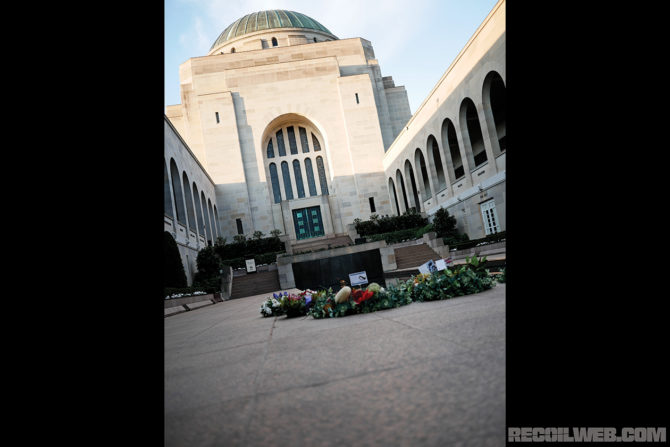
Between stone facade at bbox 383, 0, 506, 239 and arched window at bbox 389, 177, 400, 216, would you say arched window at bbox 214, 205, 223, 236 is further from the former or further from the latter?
stone facade at bbox 383, 0, 506, 239

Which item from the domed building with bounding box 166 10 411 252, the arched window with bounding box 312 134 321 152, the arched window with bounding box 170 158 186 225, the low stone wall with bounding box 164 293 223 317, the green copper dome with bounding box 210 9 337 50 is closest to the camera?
the low stone wall with bounding box 164 293 223 317

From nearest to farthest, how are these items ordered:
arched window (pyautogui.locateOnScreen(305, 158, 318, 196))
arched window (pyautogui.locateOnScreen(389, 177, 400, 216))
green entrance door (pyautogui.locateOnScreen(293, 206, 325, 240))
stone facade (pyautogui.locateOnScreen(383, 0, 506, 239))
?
stone facade (pyautogui.locateOnScreen(383, 0, 506, 239)), green entrance door (pyautogui.locateOnScreen(293, 206, 325, 240)), arched window (pyautogui.locateOnScreen(389, 177, 400, 216)), arched window (pyautogui.locateOnScreen(305, 158, 318, 196))

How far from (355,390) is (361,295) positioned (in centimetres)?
278

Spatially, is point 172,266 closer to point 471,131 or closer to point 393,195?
point 471,131

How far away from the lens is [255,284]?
20609 mm

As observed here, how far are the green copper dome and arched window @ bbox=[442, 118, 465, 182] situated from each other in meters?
31.1

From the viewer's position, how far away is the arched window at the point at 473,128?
75.7 ft

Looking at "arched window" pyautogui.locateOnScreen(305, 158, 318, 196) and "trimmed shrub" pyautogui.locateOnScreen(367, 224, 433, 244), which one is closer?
"trimmed shrub" pyautogui.locateOnScreen(367, 224, 433, 244)

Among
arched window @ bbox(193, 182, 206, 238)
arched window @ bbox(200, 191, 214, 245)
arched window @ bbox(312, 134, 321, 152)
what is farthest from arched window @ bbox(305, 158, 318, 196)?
arched window @ bbox(193, 182, 206, 238)

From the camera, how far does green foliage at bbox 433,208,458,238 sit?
24781mm

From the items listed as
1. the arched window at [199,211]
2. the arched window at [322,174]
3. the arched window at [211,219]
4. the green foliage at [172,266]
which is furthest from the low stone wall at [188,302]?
the arched window at [322,174]

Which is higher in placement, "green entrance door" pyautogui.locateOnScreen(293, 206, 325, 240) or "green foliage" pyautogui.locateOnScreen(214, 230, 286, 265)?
"green entrance door" pyautogui.locateOnScreen(293, 206, 325, 240)

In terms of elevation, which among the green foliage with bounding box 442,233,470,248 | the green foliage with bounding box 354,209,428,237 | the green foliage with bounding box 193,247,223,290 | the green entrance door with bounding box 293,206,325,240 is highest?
the green entrance door with bounding box 293,206,325,240
